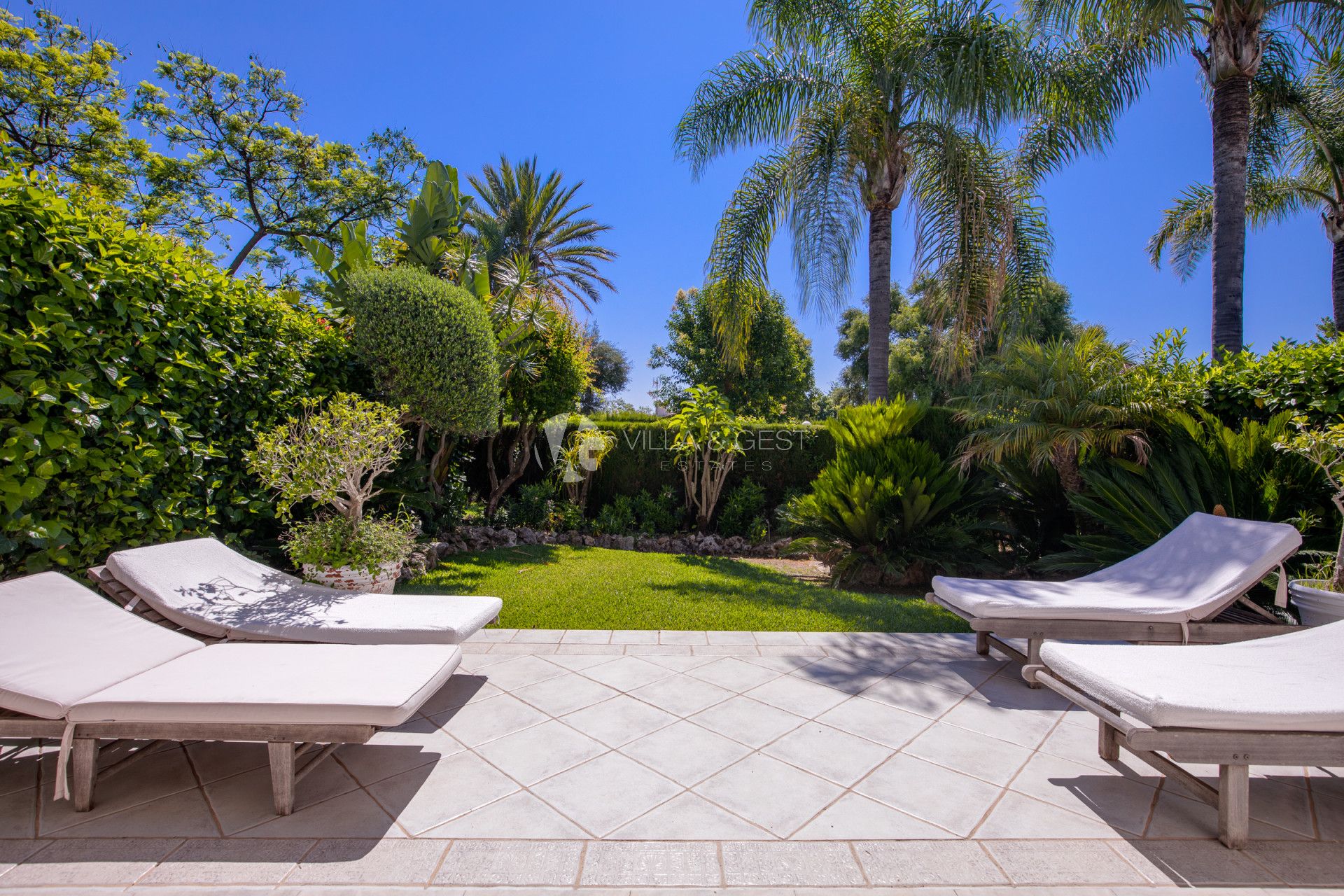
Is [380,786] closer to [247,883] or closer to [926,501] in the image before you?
[247,883]

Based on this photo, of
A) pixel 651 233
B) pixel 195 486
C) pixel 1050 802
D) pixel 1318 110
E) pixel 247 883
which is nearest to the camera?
pixel 247 883

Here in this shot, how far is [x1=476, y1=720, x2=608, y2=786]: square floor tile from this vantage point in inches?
110

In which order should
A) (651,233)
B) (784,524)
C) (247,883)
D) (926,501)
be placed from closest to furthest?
(247,883)
(926,501)
(784,524)
(651,233)

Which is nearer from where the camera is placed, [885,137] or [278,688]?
[278,688]

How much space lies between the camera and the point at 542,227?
21891 millimetres

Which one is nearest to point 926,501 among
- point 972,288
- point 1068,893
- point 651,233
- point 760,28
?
point 972,288

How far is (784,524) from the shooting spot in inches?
358

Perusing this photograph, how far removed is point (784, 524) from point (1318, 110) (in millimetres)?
11935

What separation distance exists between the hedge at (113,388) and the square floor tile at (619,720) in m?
3.26

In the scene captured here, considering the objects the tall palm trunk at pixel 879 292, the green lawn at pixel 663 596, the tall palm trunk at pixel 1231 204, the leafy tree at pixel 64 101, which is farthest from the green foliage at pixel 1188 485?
the leafy tree at pixel 64 101

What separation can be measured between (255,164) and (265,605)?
20085 millimetres

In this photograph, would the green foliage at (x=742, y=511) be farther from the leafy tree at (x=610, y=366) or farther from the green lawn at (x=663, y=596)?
the leafy tree at (x=610, y=366)

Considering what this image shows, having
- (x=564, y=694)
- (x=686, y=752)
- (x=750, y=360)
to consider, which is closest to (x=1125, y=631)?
(x=686, y=752)

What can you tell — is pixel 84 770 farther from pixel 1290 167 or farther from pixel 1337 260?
pixel 1290 167
